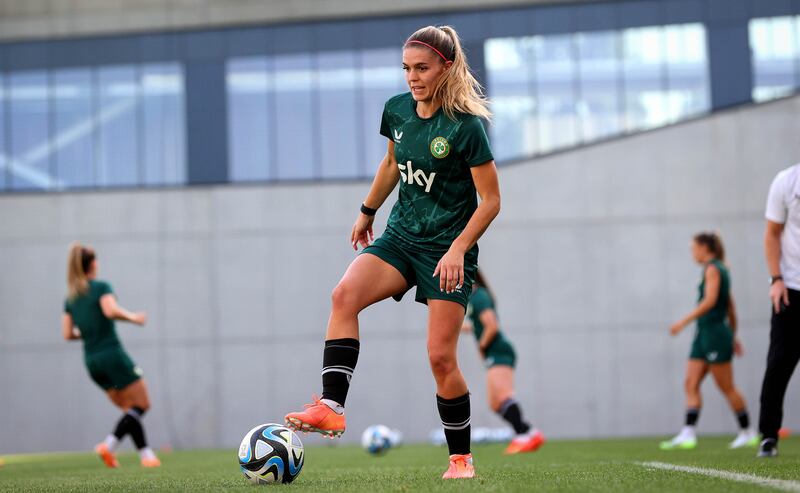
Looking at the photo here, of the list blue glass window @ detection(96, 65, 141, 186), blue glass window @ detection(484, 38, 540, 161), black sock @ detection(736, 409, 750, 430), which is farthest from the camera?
blue glass window @ detection(96, 65, 141, 186)

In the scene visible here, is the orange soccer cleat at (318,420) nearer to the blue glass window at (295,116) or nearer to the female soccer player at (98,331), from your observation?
the female soccer player at (98,331)

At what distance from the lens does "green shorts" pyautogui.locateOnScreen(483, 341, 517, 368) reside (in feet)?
37.7

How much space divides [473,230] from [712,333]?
7303 mm

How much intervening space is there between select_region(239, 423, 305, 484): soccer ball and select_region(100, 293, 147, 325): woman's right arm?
516 cm

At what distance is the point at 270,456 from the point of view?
5.31 metres

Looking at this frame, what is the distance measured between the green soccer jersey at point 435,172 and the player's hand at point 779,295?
2825 mm

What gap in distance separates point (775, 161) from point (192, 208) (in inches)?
435

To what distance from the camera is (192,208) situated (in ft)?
70.4

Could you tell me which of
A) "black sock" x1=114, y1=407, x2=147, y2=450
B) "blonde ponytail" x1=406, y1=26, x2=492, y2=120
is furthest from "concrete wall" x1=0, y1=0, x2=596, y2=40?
"blonde ponytail" x1=406, y1=26, x2=492, y2=120

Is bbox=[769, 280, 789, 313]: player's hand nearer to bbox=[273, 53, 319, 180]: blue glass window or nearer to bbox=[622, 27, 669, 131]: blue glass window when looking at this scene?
bbox=[622, 27, 669, 131]: blue glass window

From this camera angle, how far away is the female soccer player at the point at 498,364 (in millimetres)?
11367

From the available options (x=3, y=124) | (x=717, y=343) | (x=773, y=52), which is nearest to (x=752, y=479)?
(x=717, y=343)

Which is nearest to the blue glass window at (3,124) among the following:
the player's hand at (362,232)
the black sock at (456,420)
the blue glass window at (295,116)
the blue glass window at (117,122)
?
the blue glass window at (117,122)

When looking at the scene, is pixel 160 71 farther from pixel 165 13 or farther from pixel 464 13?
pixel 464 13
